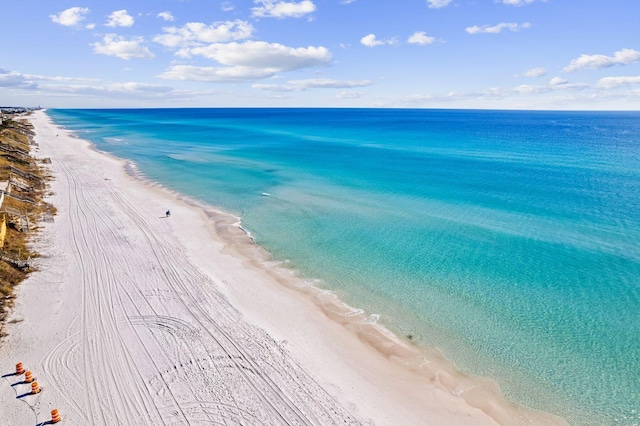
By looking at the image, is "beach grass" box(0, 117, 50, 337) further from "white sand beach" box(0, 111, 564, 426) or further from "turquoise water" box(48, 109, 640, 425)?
"turquoise water" box(48, 109, 640, 425)

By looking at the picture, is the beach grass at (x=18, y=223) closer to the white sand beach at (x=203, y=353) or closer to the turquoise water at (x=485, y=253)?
the white sand beach at (x=203, y=353)

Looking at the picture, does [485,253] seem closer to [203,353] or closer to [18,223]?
[203,353]

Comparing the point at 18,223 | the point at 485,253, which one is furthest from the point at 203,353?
the point at 18,223

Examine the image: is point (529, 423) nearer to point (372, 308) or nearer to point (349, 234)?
point (372, 308)

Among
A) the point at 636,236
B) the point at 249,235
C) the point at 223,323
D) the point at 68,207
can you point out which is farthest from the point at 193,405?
the point at 636,236

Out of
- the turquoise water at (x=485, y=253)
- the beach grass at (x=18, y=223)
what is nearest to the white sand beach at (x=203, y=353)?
the beach grass at (x=18, y=223)
